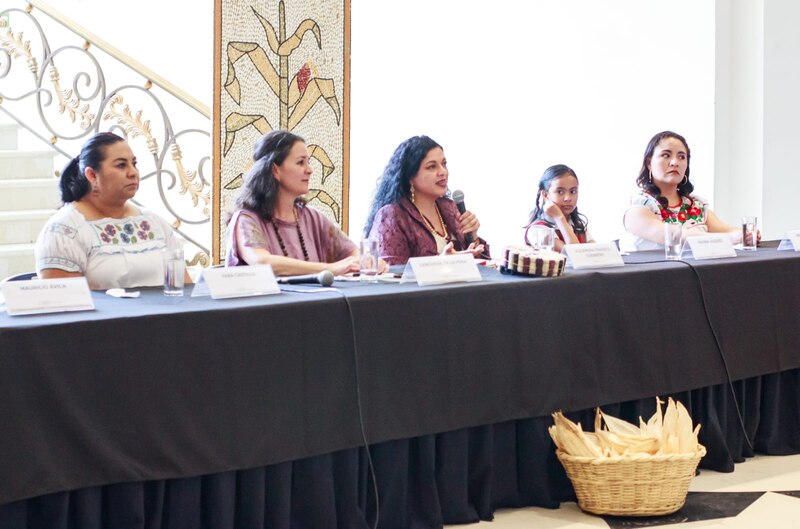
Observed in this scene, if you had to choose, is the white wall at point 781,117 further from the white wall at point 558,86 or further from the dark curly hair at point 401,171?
the dark curly hair at point 401,171

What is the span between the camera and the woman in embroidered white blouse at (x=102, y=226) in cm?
281

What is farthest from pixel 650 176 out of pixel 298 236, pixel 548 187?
pixel 298 236

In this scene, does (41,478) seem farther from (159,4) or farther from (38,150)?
(159,4)

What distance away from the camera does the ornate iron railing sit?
5023 millimetres

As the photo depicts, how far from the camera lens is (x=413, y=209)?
348cm

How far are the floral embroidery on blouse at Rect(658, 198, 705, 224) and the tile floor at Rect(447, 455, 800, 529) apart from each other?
1174mm

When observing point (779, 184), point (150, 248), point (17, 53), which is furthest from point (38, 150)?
point (779, 184)

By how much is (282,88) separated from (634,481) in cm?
260

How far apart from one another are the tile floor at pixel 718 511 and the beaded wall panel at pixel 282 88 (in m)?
2.24

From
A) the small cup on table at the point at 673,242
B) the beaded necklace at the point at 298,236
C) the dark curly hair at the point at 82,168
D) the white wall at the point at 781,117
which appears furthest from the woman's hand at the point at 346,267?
the white wall at the point at 781,117

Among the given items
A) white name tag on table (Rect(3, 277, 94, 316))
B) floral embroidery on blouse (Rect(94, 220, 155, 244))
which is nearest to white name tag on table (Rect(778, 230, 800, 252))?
floral embroidery on blouse (Rect(94, 220, 155, 244))

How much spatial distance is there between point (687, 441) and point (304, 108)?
8.38 feet

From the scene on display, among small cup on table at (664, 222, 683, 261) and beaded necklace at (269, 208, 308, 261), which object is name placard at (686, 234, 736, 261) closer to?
small cup on table at (664, 222, 683, 261)

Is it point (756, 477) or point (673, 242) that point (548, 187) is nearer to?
point (673, 242)
